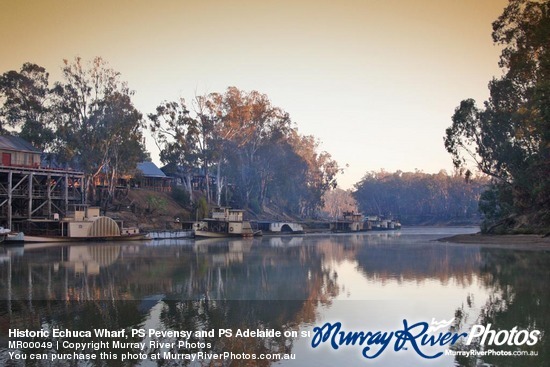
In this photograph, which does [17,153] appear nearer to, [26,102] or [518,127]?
[26,102]

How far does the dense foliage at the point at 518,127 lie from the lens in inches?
1909

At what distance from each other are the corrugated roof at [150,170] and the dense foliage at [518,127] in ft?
169

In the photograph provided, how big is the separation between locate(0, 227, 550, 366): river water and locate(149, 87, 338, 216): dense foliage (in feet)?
175

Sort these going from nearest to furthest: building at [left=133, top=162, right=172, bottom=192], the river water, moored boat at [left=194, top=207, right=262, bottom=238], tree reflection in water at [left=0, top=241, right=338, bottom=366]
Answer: the river water → tree reflection in water at [left=0, top=241, right=338, bottom=366] → moored boat at [left=194, top=207, right=262, bottom=238] → building at [left=133, top=162, right=172, bottom=192]

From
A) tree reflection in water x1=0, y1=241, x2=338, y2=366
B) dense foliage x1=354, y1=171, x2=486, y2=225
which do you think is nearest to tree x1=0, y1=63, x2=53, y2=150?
tree reflection in water x1=0, y1=241, x2=338, y2=366

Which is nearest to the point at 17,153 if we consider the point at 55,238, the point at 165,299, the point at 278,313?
the point at 55,238

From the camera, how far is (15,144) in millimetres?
68062

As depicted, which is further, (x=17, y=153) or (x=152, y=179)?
(x=152, y=179)

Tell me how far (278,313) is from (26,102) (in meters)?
72.2

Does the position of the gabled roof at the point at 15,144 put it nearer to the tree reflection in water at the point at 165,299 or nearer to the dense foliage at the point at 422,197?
the tree reflection in water at the point at 165,299

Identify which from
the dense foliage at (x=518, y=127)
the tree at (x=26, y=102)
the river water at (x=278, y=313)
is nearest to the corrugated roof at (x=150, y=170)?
the tree at (x=26, y=102)

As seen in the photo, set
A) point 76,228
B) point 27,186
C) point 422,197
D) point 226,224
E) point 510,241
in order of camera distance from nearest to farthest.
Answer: point 510,241 < point 76,228 < point 27,186 < point 226,224 < point 422,197

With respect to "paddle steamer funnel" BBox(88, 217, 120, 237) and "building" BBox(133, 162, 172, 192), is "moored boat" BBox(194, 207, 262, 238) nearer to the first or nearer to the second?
"paddle steamer funnel" BBox(88, 217, 120, 237)

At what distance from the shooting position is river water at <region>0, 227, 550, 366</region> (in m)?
13.6
